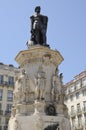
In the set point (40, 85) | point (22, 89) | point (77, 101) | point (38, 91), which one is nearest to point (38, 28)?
point (40, 85)

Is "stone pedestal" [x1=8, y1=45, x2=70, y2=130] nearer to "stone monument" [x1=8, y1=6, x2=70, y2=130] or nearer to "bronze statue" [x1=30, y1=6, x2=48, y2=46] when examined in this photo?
"stone monument" [x1=8, y1=6, x2=70, y2=130]

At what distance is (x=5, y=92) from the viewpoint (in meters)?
56.5

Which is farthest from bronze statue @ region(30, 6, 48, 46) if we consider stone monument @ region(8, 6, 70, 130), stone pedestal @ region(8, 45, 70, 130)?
stone pedestal @ region(8, 45, 70, 130)

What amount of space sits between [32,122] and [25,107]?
44.7 inches

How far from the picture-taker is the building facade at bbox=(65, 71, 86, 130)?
55.8 m

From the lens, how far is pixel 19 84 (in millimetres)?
17938

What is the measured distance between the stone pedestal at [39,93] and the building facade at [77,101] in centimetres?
3764

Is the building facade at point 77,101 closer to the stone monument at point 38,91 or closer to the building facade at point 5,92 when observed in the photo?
the building facade at point 5,92

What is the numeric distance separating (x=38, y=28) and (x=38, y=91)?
4718 millimetres

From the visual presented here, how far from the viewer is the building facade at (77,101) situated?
5585 centimetres

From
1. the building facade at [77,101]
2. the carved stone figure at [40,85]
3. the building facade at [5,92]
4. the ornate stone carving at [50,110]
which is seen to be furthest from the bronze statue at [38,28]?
the building facade at [77,101]

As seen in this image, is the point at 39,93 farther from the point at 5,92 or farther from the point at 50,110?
the point at 5,92

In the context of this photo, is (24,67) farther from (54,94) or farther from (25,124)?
(25,124)

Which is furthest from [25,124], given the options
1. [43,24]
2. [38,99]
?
[43,24]
